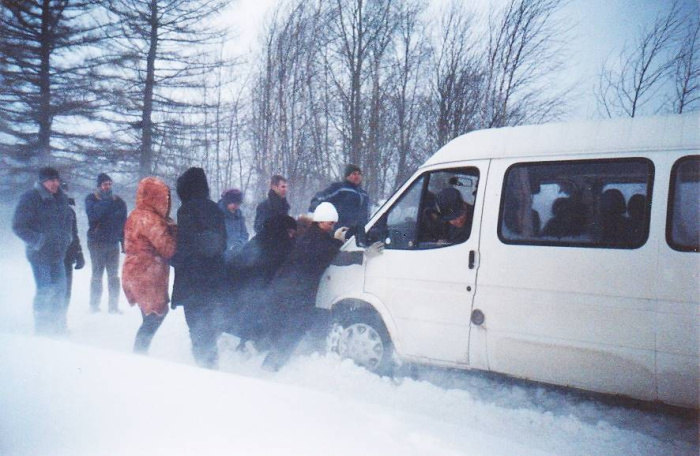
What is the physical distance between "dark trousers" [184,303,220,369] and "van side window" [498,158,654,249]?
2711mm

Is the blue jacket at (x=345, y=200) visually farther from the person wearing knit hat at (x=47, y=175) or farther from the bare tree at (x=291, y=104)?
the bare tree at (x=291, y=104)

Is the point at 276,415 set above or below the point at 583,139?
below

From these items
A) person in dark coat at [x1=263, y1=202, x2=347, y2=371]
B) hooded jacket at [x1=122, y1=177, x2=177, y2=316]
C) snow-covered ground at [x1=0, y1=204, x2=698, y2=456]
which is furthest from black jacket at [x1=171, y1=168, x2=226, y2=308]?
snow-covered ground at [x1=0, y1=204, x2=698, y2=456]

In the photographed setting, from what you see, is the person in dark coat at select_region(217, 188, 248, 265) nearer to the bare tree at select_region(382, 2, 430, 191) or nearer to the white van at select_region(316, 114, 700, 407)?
the white van at select_region(316, 114, 700, 407)

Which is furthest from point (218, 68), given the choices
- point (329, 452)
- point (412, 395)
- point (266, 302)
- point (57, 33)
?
point (329, 452)

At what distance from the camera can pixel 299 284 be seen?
438cm

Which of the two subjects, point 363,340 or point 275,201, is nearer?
point 363,340

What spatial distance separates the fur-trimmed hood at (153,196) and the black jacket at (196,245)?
182 mm

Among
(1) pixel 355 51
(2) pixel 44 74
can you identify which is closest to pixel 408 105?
(1) pixel 355 51

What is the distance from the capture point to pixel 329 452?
2.00m

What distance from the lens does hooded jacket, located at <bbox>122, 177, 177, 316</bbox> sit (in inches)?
158

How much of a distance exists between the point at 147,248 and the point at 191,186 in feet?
2.29

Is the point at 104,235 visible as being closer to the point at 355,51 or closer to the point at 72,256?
the point at 72,256

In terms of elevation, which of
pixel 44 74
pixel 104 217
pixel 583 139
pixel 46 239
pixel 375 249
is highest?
pixel 44 74
